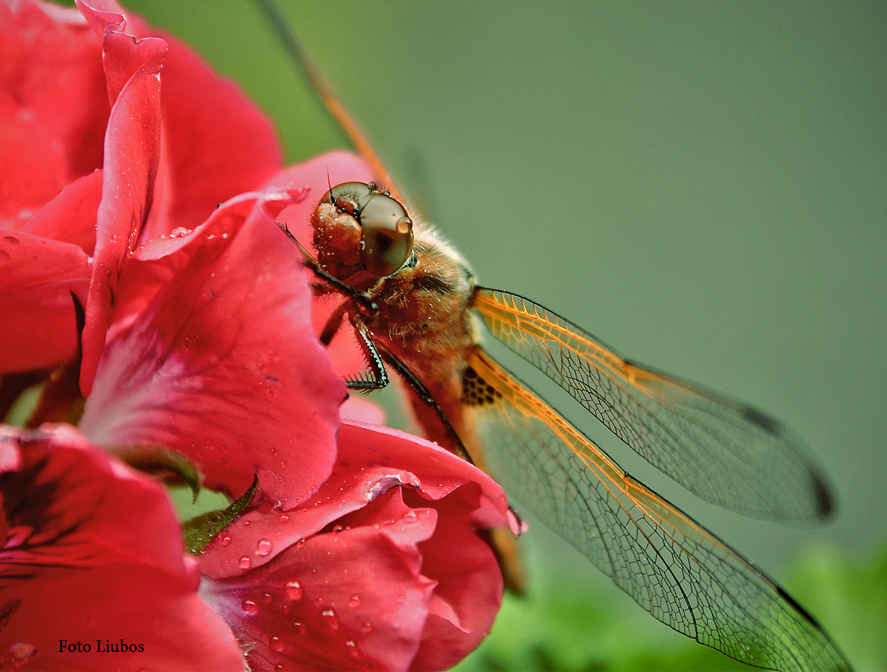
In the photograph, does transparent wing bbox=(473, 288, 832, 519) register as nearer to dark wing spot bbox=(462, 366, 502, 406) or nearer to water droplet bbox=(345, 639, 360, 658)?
dark wing spot bbox=(462, 366, 502, 406)

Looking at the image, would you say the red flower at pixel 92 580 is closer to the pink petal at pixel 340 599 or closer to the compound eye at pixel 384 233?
the pink petal at pixel 340 599

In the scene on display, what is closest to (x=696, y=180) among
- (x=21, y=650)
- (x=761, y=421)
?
(x=761, y=421)

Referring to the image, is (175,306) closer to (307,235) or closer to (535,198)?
(307,235)

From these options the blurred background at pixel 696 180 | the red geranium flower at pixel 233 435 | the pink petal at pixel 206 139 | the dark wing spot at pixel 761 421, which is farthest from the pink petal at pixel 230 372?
the blurred background at pixel 696 180

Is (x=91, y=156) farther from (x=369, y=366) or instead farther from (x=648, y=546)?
(x=648, y=546)

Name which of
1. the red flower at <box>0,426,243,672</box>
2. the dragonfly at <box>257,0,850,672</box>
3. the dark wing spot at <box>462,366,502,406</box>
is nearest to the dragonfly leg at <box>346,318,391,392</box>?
the dragonfly at <box>257,0,850,672</box>

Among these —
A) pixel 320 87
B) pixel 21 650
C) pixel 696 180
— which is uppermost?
pixel 696 180
